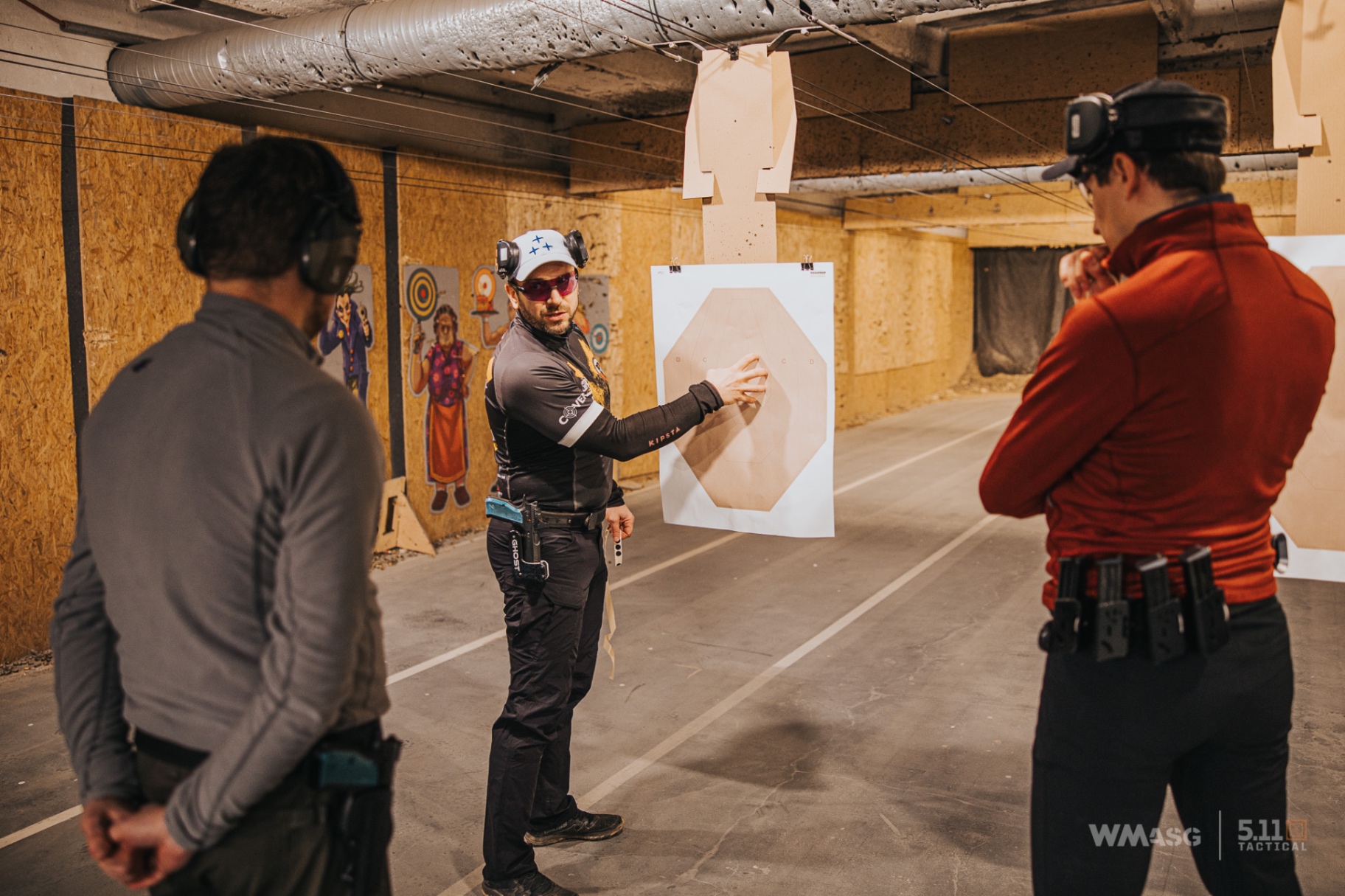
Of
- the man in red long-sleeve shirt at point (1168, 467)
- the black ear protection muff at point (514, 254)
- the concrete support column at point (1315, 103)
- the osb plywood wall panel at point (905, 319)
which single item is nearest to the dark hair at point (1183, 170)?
the man in red long-sleeve shirt at point (1168, 467)

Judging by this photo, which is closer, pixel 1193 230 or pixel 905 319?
pixel 1193 230

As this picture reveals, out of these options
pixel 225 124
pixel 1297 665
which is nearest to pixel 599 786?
pixel 1297 665

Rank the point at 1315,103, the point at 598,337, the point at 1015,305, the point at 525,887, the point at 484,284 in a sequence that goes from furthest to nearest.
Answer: the point at 1015,305 → the point at 598,337 → the point at 484,284 → the point at 525,887 → the point at 1315,103

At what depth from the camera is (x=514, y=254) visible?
2520 millimetres

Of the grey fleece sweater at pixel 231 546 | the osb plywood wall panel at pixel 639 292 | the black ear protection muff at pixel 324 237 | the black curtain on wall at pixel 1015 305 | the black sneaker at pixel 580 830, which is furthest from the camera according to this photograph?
the black curtain on wall at pixel 1015 305

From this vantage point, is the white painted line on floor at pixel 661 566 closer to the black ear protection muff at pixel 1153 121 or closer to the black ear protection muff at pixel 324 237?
the black ear protection muff at pixel 324 237

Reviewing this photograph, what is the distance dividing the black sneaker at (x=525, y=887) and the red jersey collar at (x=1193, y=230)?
1.96 metres

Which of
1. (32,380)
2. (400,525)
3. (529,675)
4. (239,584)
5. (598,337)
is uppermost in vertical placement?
(598,337)

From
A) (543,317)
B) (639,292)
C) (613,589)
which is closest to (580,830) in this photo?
(543,317)

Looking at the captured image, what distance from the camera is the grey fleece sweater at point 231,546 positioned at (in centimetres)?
113

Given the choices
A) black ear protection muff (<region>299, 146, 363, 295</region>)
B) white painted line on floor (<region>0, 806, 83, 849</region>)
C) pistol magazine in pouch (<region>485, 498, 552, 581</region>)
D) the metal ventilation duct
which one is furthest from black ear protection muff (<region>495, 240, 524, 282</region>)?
white painted line on floor (<region>0, 806, 83, 849</region>)

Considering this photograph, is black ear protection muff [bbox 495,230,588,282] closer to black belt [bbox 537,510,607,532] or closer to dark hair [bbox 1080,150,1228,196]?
black belt [bbox 537,510,607,532]

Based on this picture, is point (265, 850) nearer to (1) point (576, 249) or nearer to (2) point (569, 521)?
(2) point (569, 521)

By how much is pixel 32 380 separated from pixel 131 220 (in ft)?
2.98
